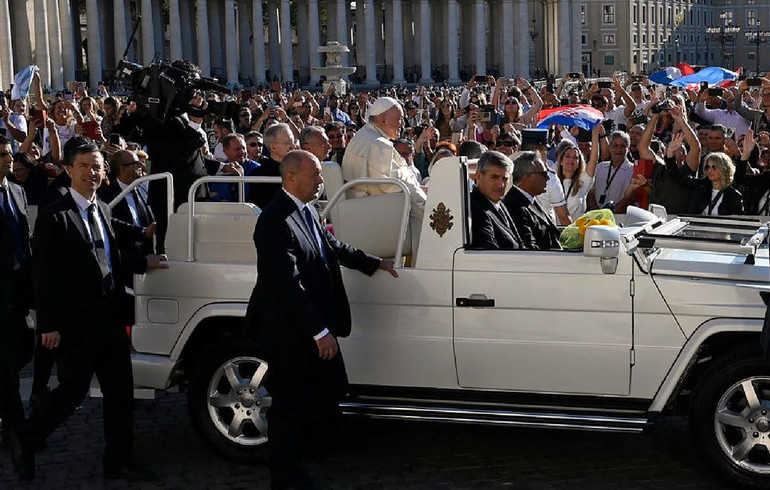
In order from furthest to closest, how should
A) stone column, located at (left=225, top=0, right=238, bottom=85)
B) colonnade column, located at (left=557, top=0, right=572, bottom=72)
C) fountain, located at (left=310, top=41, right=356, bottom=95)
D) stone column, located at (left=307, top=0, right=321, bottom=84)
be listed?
colonnade column, located at (left=557, top=0, right=572, bottom=72) → stone column, located at (left=307, top=0, right=321, bottom=84) → stone column, located at (left=225, top=0, right=238, bottom=85) → fountain, located at (left=310, top=41, right=356, bottom=95)

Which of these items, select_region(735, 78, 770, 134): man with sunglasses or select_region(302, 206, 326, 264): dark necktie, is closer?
select_region(302, 206, 326, 264): dark necktie

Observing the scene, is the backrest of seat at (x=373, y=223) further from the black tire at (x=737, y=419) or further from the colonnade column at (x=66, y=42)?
the colonnade column at (x=66, y=42)

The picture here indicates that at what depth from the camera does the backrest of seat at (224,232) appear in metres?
8.65

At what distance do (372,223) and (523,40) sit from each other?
113793 mm

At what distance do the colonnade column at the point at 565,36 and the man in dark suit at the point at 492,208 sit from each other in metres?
118

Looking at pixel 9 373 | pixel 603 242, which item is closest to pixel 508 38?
pixel 9 373

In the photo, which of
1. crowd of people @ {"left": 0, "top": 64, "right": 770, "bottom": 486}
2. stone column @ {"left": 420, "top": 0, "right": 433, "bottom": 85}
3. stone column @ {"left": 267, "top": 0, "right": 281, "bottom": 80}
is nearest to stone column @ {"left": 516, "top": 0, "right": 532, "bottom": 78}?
stone column @ {"left": 420, "top": 0, "right": 433, "bottom": 85}

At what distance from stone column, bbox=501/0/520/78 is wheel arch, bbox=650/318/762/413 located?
373 feet

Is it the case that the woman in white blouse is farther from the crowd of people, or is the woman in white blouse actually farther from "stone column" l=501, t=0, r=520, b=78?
"stone column" l=501, t=0, r=520, b=78

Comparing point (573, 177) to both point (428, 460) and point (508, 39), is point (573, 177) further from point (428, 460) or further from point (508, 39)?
point (508, 39)

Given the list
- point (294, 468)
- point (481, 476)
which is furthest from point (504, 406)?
point (294, 468)

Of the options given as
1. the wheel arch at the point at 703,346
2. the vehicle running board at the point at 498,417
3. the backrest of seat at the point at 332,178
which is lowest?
the vehicle running board at the point at 498,417

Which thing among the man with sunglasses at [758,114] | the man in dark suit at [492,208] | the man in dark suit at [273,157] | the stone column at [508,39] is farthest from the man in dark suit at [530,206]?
the stone column at [508,39]

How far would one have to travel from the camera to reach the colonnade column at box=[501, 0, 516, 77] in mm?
120188
